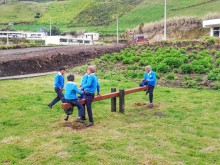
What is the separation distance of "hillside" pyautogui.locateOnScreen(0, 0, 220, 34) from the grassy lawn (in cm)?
6248

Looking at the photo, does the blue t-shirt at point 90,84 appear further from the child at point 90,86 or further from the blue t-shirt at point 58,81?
the blue t-shirt at point 58,81

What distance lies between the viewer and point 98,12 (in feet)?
341

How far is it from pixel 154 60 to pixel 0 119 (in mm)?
13563

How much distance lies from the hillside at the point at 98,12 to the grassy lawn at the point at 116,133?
2460 inches

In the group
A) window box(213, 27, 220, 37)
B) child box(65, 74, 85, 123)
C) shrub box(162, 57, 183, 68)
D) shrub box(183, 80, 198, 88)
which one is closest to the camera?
child box(65, 74, 85, 123)

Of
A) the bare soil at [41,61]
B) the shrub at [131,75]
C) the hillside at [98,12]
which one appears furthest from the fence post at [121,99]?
the hillside at [98,12]

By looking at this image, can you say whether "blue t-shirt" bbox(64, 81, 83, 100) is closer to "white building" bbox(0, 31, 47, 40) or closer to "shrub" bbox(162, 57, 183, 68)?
"shrub" bbox(162, 57, 183, 68)

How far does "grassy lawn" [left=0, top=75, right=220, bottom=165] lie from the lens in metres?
7.60

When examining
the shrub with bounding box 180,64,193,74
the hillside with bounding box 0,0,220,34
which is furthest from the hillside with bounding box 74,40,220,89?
the hillside with bounding box 0,0,220,34

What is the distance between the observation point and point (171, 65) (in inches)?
821

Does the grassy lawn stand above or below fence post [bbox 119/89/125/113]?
below

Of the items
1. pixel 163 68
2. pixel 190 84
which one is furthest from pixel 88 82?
pixel 163 68

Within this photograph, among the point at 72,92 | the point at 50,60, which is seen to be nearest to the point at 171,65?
the point at 50,60

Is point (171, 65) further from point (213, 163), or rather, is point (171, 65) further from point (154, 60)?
point (213, 163)
